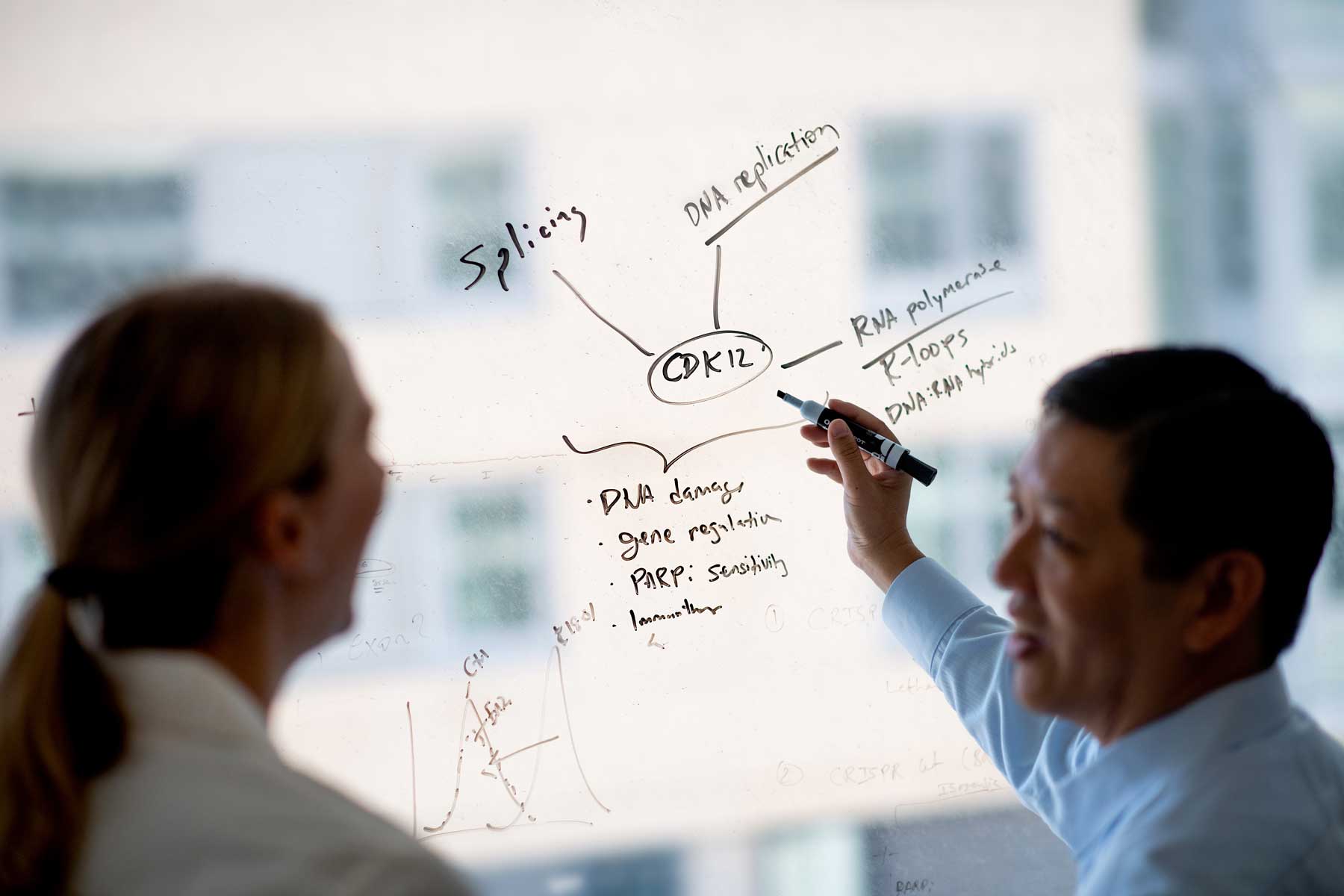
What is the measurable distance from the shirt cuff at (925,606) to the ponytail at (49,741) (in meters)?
0.81

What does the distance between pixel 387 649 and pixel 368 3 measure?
0.68 m

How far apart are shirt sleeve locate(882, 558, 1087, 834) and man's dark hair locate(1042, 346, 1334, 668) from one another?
0.90 feet

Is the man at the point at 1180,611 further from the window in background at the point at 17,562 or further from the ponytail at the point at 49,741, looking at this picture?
the window in background at the point at 17,562

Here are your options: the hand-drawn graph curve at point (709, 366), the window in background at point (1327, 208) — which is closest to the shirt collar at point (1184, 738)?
the hand-drawn graph curve at point (709, 366)

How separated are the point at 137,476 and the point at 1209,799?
2.56 ft

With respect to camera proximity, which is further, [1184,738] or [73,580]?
[1184,738]

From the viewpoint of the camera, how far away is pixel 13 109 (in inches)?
42.6

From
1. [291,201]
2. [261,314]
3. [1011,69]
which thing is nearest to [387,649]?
[291,201]

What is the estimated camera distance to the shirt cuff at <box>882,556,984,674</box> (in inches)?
46.8

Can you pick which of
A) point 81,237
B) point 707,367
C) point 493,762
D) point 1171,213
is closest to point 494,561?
point 493,762

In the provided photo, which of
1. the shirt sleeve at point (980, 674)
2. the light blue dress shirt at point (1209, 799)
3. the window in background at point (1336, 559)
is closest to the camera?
the light blue dress shirt at point (1209, 799)

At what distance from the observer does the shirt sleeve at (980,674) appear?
3.56 feet

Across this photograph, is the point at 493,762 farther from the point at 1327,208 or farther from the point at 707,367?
the point at 1327,208

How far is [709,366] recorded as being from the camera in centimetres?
124
